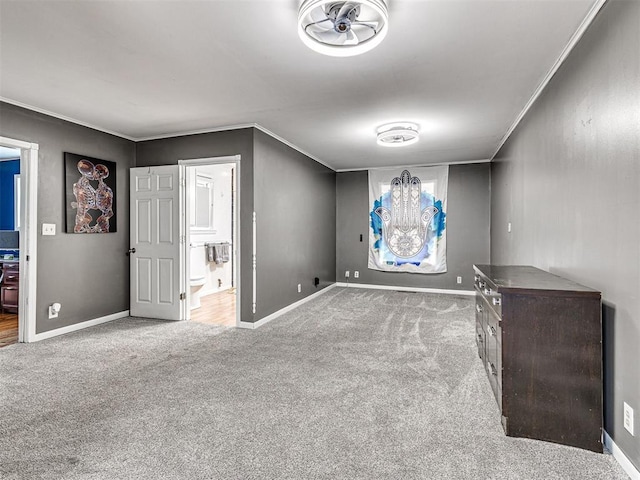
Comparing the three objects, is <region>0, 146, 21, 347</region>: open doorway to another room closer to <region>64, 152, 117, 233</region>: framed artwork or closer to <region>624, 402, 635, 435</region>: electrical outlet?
<region>64, 152, 117, 233</region>: framed artwork

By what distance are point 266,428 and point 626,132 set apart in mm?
2415

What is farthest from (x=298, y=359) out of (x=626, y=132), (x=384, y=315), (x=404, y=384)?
(x=626, y=132)

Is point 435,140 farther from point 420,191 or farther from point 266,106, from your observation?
point 266,106

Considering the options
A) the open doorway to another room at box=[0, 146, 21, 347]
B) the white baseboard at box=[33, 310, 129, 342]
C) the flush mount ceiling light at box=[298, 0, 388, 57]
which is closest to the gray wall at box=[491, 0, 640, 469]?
the flush mount ceiling light at box=[298, 0, 388, 57]

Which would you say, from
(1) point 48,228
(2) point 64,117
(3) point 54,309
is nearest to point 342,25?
(2) point 64,117

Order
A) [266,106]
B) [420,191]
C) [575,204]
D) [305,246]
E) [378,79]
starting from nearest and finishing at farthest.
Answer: [575,204]
[378,79]
[266,106]
[305,246]
[420,191]

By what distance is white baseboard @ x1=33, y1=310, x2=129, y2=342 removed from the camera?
3670mm

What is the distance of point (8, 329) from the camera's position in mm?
4066

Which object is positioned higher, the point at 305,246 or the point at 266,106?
the point at 266,106

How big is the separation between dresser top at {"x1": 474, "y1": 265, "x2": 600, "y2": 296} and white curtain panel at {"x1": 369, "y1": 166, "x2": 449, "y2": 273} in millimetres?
3773

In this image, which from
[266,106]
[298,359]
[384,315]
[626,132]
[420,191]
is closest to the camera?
[626,132]

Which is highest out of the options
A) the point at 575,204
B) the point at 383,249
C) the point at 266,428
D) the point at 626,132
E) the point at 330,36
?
the point at 330,36

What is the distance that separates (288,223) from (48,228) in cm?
276

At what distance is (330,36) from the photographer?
2.11 metres
